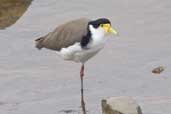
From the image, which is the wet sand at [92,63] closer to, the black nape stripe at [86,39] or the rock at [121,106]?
the rock at [121,106]

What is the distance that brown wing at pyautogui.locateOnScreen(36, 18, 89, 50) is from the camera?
8.09 m

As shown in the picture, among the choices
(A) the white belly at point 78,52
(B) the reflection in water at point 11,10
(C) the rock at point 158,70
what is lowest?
(C) the rock at point 158,70

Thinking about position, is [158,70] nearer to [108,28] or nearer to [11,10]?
[108,28]

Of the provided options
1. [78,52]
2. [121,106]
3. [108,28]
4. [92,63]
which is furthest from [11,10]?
[121,106]

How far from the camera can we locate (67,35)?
27.2 ft

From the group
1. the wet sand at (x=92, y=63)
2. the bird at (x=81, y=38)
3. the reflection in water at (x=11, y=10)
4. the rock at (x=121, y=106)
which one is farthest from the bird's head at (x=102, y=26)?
the reflection in water at (x=11, y=10)

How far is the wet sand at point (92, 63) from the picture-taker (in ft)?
26.4

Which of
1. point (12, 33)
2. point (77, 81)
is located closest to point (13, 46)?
point (12, 33)

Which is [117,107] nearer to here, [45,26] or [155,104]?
[155,104]

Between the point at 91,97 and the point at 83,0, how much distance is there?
3.59m

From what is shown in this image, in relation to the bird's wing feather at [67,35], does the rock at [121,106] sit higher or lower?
lower

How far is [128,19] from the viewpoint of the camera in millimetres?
10711

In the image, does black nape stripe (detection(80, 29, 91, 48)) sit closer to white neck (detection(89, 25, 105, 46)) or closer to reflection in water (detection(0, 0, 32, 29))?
white neck (detection(89, 25, 105, 46))

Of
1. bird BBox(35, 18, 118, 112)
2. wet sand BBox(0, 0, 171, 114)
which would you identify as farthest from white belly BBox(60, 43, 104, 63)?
wet sand BBox(0, 0, 171, 114)
